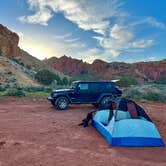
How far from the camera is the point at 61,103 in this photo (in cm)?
1565

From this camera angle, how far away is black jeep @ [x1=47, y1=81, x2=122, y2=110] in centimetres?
1572

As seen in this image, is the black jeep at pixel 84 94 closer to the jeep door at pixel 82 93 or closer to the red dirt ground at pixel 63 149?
the jeep door at pixel 82 93

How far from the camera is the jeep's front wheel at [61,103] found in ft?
51.2

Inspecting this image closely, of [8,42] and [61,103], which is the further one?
[8,42]

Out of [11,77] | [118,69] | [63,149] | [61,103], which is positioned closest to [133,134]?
[63,149]

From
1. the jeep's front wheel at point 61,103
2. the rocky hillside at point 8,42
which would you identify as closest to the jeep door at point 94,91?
the jeep's front wheel at point 61,103

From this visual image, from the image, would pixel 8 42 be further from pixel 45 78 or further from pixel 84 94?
pixel 84 94

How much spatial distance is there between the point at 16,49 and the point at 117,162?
68136mm

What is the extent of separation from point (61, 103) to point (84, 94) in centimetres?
150

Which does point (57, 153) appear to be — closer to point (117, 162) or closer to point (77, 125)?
point (117, 162)

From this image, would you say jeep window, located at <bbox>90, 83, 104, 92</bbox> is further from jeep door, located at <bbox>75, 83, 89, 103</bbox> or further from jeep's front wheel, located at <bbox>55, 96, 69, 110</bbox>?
jeep's front wheel, located at <bbox>55, 96, 69, 110</bbox>

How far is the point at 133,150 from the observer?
740 cm

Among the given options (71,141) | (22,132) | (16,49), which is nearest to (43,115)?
(22,132)

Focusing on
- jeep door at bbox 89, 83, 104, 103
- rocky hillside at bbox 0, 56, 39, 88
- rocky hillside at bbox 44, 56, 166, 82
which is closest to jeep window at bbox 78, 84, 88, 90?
jeep door at bbox 89, 83, 104, 103
